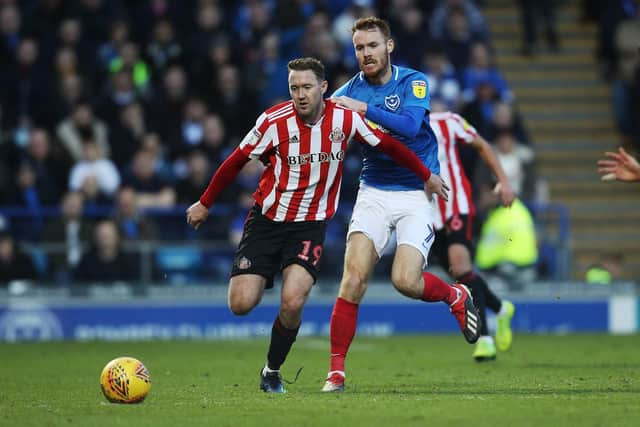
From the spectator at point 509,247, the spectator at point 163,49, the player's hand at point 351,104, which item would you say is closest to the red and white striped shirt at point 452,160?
the player's hand at point 351,104

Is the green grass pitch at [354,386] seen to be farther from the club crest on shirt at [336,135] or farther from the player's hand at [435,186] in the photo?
the club crest on shirt at [336,135]

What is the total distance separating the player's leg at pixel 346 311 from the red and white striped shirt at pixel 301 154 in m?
0.39

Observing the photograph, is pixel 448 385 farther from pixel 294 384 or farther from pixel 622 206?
pixel 622 206

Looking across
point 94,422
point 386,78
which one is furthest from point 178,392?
point 386,78

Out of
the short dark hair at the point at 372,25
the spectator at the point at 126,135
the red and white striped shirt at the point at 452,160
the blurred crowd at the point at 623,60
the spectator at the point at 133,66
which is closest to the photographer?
the short dark hair at the point at 372,25

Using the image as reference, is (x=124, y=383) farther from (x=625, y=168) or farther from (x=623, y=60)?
(x=623, y=60)

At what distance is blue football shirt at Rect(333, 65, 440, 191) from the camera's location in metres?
9.21

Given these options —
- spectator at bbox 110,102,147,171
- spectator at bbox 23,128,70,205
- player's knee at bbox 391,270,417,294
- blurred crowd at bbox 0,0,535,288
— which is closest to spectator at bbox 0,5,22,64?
blurred crowd at bbox 0,0,535,288

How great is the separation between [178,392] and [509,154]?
8374 mm

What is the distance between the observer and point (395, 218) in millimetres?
9344

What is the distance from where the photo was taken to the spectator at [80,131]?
16781 millimetres

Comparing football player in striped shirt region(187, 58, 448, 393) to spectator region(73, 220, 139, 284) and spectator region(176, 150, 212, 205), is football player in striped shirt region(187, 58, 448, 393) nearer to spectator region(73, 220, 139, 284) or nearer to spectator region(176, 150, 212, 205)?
spectator region(73, 220, 139, 284)

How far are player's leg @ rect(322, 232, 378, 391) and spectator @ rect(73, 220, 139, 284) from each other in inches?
277

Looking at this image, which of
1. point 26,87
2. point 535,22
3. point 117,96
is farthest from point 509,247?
point 535,22
